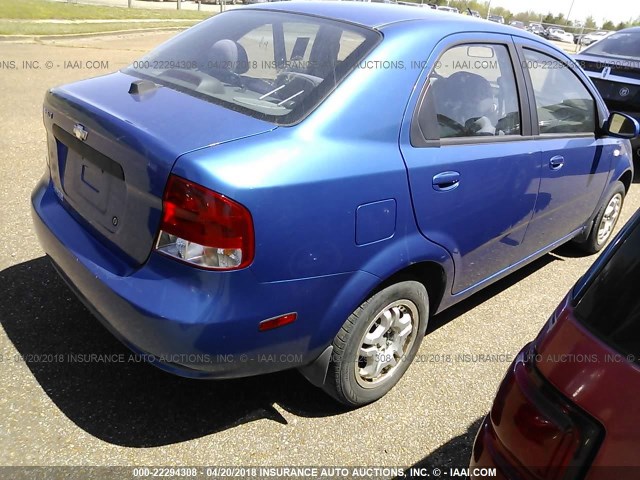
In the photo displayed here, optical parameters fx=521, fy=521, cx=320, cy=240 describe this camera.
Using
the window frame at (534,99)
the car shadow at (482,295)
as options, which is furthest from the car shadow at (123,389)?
the window frame at (534,99)

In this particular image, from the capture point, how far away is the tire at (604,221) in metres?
4.27

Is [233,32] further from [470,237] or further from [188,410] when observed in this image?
[188,410]

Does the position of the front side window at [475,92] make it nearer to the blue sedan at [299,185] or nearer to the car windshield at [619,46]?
the blue sedan at [299,185]

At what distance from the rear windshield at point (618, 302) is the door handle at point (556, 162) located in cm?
192

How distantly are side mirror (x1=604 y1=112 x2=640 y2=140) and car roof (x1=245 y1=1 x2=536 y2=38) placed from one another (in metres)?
1.10

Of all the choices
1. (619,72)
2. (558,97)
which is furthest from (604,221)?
(619,72)

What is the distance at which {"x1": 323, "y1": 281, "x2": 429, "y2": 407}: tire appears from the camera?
2303mm

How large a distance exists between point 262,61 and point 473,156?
117 cm

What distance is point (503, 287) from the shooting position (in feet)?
12.7

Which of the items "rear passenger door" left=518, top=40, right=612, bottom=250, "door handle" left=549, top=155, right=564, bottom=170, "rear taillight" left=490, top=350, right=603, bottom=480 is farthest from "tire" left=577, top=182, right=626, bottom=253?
"rear taillight" left=490, top=350, right=603, bottom=480

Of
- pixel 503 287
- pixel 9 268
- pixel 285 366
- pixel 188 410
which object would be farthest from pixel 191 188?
pixel 503 287

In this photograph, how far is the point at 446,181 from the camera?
7.86 feet

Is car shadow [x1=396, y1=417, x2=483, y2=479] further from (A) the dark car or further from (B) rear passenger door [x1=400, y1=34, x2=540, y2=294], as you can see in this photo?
(A) the dark car

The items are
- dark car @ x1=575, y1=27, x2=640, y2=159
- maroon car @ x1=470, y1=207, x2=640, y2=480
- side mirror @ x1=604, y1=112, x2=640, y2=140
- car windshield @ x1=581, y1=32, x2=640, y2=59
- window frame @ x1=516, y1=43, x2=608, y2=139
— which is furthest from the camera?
car windshield @ x1=581, y1=32, x2=640, y2=59
